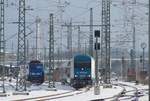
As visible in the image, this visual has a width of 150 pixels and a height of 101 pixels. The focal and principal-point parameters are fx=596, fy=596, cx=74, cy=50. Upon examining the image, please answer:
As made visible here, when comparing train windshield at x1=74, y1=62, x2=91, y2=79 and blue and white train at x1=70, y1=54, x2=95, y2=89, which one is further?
train windshield at x1=74, y1=62, x2=91, y2=79

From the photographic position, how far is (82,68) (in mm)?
58812

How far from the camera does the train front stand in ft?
191

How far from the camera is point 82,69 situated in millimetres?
58750

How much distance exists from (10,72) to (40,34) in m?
31.5

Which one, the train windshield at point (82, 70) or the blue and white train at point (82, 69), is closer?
the blue and white train at point (82, 69)

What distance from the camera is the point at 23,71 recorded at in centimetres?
4981

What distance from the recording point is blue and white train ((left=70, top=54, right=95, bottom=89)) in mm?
58312

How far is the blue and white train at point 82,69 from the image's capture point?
5831cm

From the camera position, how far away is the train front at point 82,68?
2296 inches

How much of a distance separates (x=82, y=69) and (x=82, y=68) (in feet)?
0.38

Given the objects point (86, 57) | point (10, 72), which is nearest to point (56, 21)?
point (86, 57)

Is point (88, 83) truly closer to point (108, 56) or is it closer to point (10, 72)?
point (108, 56)

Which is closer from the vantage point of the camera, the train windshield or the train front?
the train front

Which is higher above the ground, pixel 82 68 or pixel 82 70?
pixel 82 68
